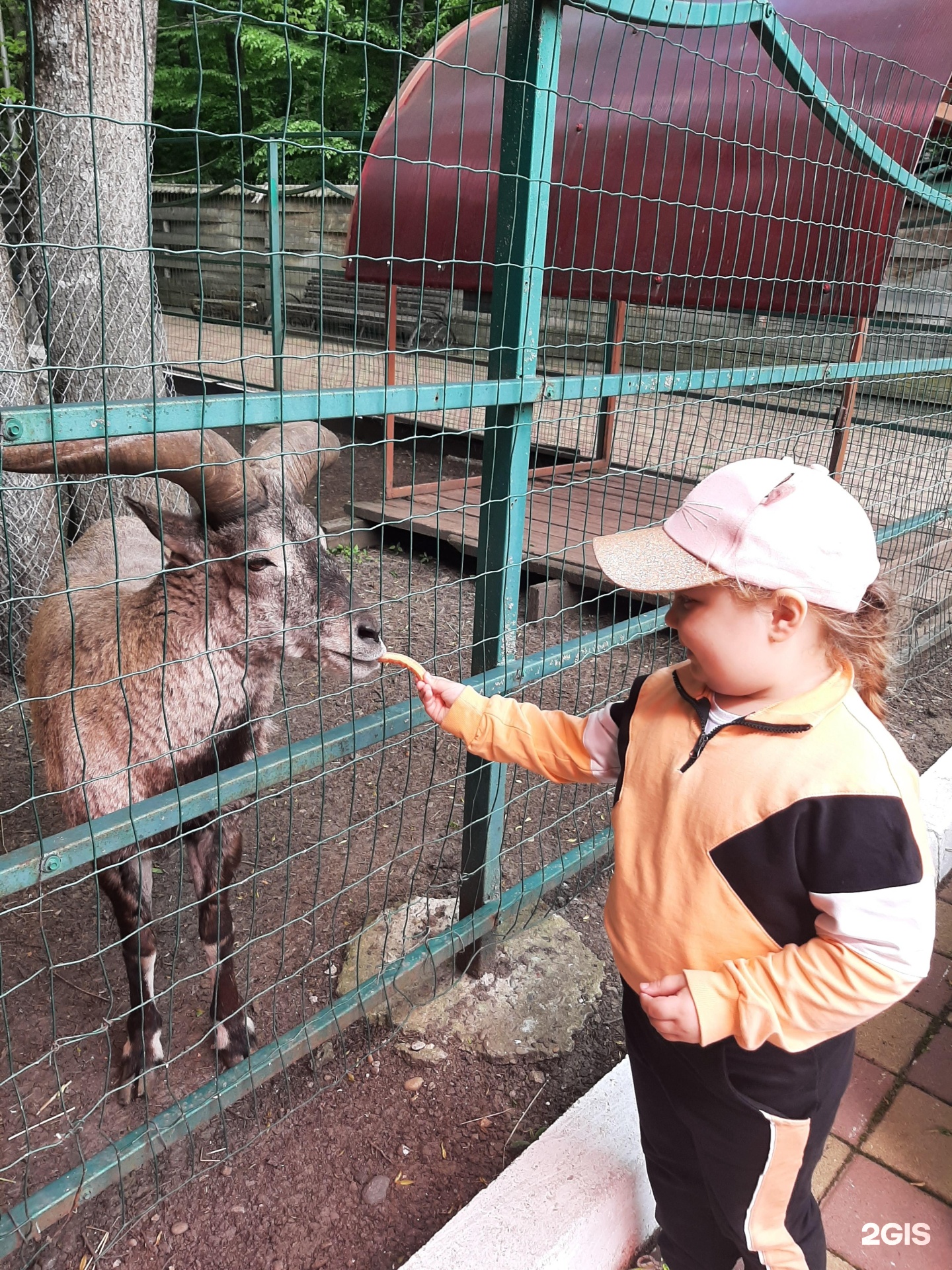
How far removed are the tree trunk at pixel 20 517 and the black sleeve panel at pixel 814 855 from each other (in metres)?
3.75

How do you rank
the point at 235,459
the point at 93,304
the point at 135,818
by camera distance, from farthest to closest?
the point at 93,304 < the point at 235,459 < the point at 135,818

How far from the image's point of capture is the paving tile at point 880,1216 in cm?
205

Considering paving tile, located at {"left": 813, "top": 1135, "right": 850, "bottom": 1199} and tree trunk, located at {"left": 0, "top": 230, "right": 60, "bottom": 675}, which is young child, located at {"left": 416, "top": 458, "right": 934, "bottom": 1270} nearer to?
paving tile, located at {"left": 813, "top": 1135, "right": 850, "bottom": 1199}

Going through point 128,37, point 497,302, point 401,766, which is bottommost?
point 401,766

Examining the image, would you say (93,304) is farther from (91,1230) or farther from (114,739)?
(91,1230)

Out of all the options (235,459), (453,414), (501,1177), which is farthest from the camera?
(453,414)

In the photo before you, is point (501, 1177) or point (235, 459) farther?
Result: point (235, 459)

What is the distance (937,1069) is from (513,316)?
7.60ft

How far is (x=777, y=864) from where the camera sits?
138 centimetres

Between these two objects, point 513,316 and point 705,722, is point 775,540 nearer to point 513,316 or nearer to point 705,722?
point 705,722

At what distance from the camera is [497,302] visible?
6.85ft

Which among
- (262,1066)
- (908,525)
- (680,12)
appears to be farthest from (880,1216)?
(908,525)

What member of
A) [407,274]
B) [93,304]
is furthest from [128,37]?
[407,274]

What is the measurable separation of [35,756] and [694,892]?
10.6 feet
